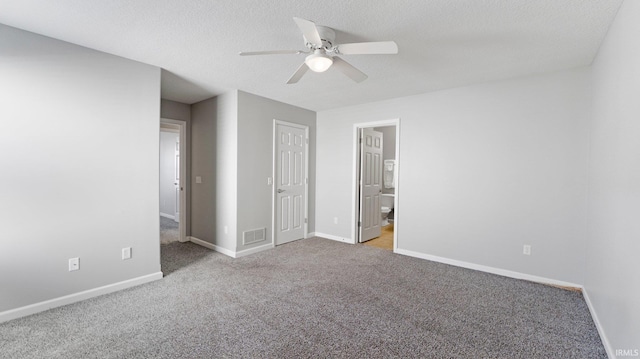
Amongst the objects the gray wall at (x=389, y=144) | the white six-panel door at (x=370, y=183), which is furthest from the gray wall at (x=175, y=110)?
the gray wall at (x=389, y=144)

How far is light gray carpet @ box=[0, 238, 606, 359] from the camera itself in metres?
1.97

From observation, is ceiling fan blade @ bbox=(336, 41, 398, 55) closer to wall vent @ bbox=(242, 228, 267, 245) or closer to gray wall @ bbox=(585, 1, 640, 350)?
gray wall @ bbox=(585, 1, 640, 350)

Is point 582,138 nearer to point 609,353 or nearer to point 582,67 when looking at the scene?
point 582,67

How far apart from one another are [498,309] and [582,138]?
2043 mm

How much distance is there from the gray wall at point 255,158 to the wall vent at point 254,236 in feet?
0.19

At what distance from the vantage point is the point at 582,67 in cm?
294

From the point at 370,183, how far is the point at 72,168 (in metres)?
4.10

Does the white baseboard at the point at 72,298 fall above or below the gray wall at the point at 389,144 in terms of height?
below

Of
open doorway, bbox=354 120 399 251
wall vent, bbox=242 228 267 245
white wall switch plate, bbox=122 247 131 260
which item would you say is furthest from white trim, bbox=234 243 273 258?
open doorway, bbox=354 120 399 251

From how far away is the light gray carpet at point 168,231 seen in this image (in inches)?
194

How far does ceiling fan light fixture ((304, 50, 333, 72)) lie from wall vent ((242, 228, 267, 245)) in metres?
2.77

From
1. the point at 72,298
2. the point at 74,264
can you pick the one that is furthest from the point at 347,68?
the point at 72,298

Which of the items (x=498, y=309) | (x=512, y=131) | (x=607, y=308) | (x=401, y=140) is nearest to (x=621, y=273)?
(x=607, y=308)

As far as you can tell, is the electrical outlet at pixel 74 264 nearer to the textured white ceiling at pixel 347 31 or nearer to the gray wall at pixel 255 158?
the gray wall at pixel 255 158
